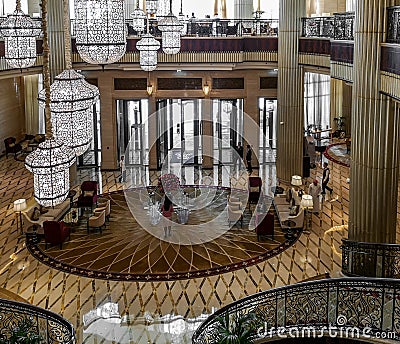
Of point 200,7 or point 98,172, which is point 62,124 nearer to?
point 98,172

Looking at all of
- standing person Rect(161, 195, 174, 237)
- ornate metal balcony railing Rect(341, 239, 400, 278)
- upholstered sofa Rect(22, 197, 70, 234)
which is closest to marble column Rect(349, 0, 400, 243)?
ornate metal balcony railing Rect(341, 239, 400, 278)

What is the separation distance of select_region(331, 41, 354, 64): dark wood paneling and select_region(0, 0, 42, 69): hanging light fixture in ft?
18.8

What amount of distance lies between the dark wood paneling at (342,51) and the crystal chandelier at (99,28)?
5923 millimetres

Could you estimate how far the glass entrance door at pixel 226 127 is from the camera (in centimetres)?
2155

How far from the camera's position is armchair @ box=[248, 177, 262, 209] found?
17.0 m

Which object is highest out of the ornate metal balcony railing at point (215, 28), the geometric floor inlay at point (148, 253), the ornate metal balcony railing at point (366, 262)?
the ornate metal balcony railing at point (215, 28)

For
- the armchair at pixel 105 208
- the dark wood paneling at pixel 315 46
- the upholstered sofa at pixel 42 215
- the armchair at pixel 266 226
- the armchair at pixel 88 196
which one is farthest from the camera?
the armchair at pixel 88 196

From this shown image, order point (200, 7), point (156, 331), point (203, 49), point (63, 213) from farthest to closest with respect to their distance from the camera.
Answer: point (200, 7), point (203, 49), point (63, 213), point (156, 331)

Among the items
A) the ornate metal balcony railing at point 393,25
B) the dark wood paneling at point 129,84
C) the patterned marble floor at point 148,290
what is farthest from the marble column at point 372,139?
the dark wood paneling at point 129,84

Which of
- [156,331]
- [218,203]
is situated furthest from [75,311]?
[218,203]

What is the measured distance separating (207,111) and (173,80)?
5.10 ft

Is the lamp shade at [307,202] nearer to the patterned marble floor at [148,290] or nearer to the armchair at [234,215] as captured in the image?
the patterned marble floor at [148,290]

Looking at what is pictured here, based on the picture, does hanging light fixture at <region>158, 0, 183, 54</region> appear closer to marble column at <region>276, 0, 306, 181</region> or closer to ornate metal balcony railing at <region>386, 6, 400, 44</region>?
marble column at <region>276, 0, 306, 181</region>

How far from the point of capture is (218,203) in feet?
55.7
